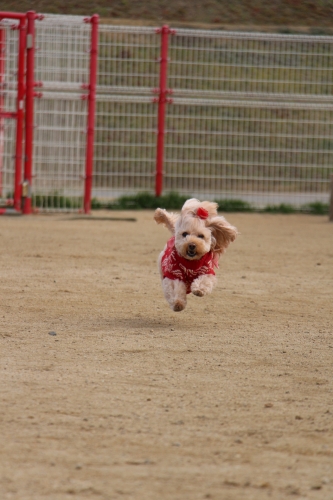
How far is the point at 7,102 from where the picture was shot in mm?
12570

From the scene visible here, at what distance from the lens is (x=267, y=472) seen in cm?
297

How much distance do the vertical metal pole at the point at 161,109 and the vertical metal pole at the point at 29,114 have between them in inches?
101

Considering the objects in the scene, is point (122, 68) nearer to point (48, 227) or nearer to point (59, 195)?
point (59, 195)

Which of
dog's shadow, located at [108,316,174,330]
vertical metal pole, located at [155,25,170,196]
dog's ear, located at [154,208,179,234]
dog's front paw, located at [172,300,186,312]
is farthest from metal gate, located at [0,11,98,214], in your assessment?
dog's front paw, located at [172,300,186,312]

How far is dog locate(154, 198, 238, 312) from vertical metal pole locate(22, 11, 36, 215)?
6.25 meters

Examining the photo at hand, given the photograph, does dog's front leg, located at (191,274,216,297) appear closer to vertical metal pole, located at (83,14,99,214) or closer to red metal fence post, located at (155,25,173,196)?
vertical metal pole, located at (83,14,99,214)

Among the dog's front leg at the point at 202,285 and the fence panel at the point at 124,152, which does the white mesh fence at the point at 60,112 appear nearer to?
the fence panel at the point at 124,152

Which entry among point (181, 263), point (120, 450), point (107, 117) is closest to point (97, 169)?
point (107, 117)

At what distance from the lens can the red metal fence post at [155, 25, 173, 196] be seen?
1343 cm

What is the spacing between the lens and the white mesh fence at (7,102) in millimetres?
11828

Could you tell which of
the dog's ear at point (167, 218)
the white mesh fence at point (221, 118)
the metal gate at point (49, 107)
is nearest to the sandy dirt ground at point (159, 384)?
the dog's ear at point (167, 218)

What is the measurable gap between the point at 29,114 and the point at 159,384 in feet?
26.8

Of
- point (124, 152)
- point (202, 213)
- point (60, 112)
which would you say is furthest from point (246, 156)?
point (202, 213)

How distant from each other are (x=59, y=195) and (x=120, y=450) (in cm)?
939
